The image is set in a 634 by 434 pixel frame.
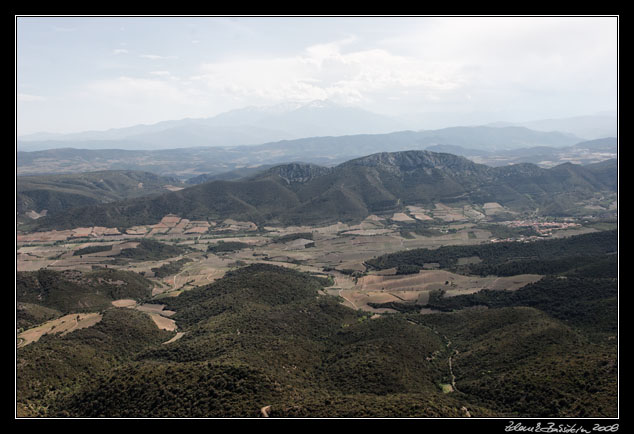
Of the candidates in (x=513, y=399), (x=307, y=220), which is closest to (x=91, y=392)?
(x=513, y=399)

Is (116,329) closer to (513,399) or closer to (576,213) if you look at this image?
(513,399)

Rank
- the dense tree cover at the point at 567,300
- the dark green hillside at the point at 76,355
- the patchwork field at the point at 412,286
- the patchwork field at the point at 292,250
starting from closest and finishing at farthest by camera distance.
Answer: the dark green hillside at the point at 76,355 < the dense tree cover at the point at 567,300 < the patchwork field at the point at 412,286 < the patchwork field at the point at 292,250

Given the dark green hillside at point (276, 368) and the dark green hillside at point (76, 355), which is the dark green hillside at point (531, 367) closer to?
the dark green hillside at point (276, 368)

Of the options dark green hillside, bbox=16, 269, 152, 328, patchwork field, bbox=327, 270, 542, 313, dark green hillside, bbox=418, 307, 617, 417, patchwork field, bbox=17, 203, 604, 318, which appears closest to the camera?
dark green hillside, bbox=418, 307, 617, 417

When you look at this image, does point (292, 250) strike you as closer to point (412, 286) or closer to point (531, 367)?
point (412, 286)

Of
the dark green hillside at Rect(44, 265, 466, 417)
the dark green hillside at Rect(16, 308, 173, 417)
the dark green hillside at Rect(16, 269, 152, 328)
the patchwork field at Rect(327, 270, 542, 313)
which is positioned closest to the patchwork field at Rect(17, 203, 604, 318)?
the patchwork field at Rect(327, 270, 542, 313)

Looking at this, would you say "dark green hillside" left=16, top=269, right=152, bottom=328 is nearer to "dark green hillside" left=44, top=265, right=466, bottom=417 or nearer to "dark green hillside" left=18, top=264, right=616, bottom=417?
"dark green hillside" left=18, top=264, right=616, bottom=417

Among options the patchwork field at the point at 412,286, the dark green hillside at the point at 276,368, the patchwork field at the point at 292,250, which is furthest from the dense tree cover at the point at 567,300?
the dark green hillside at the point at 276,368

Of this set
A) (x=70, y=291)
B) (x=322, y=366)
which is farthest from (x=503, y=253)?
(x=70, y=291)
